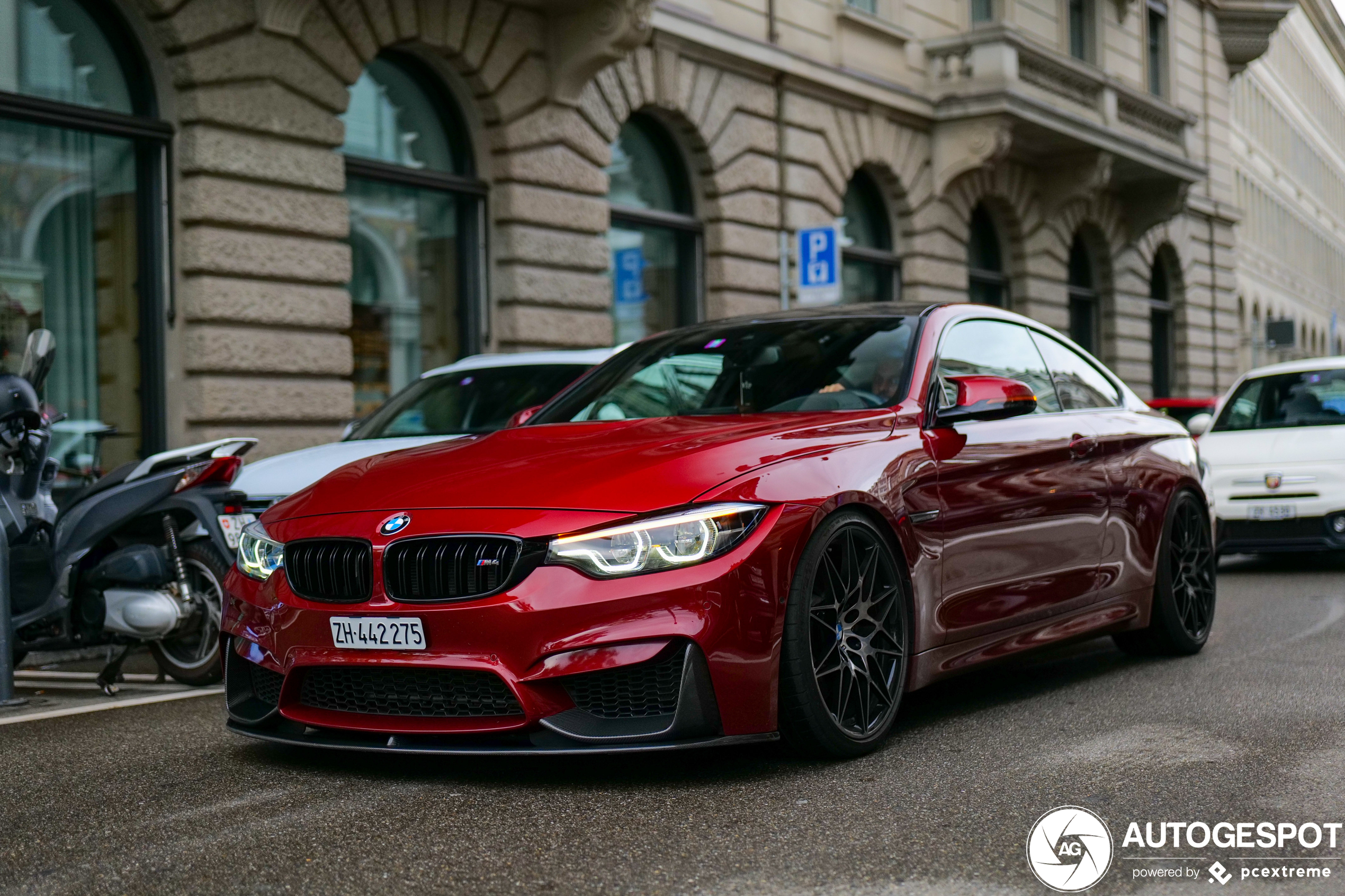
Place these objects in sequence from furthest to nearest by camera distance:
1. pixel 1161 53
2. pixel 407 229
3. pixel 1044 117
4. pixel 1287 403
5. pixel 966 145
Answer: pixel 1161 53, pixel 1044 117, pixel 966 145, pixel 407 229, pixel 1287 403

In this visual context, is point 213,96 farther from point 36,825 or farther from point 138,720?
point 36,825

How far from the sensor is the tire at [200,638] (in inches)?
261

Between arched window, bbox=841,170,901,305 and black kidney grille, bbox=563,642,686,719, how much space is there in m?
16.9

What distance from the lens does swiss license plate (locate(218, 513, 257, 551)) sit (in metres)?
6.68

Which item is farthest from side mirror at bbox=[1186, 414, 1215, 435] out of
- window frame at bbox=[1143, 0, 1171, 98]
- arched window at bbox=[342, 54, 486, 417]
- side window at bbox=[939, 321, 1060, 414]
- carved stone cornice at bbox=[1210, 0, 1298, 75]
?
carved stone cornice at bbox=[1210, 0, 1298, 75]

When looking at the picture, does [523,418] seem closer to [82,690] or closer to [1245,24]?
[82,690]

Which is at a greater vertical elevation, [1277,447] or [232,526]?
[1277,447]

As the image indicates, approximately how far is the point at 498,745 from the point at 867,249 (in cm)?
1752

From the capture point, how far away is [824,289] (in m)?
15.1

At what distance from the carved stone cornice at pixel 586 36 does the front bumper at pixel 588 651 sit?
38.1 feet

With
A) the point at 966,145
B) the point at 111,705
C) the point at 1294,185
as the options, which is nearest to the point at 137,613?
the point at 111,705

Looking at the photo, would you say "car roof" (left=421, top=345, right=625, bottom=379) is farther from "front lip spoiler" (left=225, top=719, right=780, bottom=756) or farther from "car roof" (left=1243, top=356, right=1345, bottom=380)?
"car roof" (left=1243, top=356, right=1345, bottom=380)

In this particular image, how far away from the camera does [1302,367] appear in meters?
12.6

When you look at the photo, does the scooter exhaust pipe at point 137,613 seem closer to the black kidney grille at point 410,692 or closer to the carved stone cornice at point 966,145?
the black kidney grille at point 410,692
